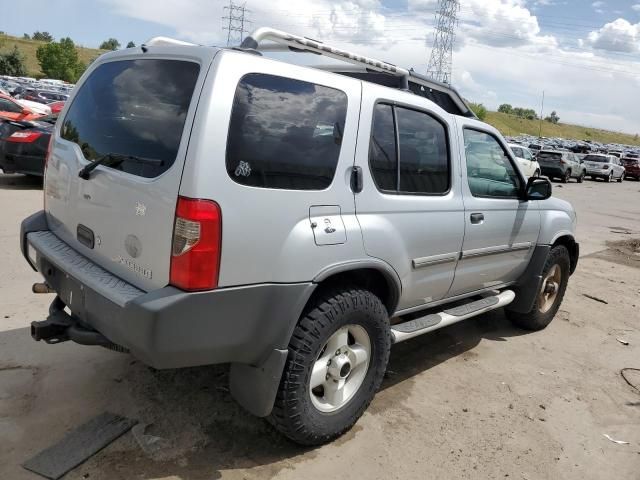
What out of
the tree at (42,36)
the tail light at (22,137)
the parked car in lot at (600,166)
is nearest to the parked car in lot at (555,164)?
the parked car in lot at (600,166)

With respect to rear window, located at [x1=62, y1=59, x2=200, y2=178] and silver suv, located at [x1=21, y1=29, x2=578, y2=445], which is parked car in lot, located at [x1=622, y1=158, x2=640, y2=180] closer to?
silver suv, located at [x1=21, y1=29, x2=578, y2=445]

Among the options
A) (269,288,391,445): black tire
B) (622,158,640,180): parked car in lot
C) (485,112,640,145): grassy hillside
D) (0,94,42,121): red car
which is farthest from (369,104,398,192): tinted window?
(485,112,640,145): grassy hillside

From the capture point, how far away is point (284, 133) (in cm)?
263

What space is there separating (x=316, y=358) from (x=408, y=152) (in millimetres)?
1408

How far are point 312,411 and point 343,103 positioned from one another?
65.6 inches

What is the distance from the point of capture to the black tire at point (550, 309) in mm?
5012

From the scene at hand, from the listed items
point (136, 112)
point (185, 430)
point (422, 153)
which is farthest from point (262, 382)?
point (422, 153)

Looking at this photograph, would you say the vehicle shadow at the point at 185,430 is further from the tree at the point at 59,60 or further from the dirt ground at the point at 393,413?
the tree at the point at 59,60

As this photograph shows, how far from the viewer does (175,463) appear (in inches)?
109

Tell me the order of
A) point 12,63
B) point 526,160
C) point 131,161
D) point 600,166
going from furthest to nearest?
point 12,63
point 600,166
point 526,160
point 131,161

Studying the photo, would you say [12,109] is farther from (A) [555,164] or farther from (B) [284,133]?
(A) [555,164]

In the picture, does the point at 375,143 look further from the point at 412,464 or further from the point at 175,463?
the point at 175,463

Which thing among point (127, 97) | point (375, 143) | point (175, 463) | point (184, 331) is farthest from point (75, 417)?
point (375, 143)

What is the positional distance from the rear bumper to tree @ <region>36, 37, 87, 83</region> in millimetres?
84129
